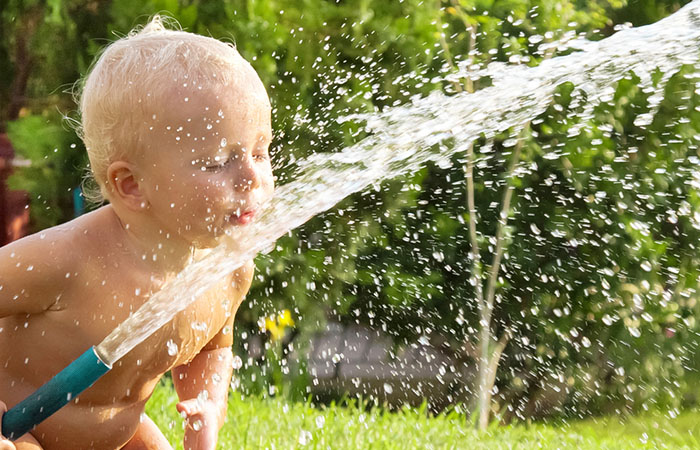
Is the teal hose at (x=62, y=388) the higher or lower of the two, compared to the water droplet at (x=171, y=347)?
higher

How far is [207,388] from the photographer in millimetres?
2170

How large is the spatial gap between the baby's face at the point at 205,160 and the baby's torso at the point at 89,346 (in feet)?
0.58

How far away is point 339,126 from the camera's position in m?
3.99

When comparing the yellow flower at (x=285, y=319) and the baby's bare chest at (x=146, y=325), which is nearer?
the baby's bare chest at (x=146, y=325)

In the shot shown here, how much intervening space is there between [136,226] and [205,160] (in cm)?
21

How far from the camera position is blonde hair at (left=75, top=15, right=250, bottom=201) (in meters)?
1.93

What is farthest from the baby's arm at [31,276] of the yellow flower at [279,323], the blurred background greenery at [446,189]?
the yellow flower at [279,323]

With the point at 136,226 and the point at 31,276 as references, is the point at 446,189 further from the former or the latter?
the point at 31,276

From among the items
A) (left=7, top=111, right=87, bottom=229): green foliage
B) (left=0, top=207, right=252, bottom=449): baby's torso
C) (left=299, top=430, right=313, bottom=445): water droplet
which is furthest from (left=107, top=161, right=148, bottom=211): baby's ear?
(left=7, top=111, right=87, bottom=229): green foliage

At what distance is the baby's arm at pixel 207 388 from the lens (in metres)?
2.02

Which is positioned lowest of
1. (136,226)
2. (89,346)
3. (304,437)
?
(304,437)

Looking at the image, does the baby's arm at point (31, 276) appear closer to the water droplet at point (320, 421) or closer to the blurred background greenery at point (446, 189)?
the water droplet at point (320, 421)

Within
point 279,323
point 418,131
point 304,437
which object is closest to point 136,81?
point 418,131

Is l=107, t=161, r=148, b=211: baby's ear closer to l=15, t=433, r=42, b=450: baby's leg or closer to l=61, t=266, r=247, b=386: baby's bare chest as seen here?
l=61, t=266, r=247, b=386: baby's bare chest
